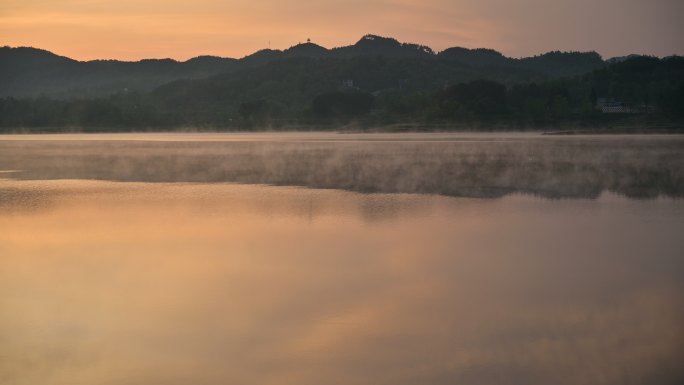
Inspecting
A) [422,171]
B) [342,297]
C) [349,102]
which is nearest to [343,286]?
[342,297]

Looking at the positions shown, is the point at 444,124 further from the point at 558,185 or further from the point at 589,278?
the point at 589,278

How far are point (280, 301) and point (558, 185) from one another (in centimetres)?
1667

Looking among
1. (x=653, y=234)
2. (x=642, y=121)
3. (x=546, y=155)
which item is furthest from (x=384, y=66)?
(x=653, y=234)

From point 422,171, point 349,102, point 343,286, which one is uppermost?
point 343,286

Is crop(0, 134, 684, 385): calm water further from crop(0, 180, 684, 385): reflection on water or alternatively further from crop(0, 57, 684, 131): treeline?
crop(0, 57, 684, 131): treeline

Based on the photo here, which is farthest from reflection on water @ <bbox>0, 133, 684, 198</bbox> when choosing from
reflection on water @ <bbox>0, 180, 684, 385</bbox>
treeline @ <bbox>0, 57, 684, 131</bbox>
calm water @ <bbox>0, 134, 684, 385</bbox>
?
treeline @ <bbox>0, 57, 684, 131</bbox>

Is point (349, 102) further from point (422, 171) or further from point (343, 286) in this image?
point (343, 286)

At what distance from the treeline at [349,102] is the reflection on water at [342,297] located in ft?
266

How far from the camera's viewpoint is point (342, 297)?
10664 millimetres

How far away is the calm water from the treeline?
78.0 m

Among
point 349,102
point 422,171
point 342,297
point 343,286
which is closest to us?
point 342,297

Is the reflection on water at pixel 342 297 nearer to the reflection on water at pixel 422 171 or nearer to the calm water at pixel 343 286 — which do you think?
the calm water at pixel 343 286

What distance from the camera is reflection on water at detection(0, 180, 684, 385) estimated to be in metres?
8.05

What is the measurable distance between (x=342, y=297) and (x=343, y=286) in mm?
698
